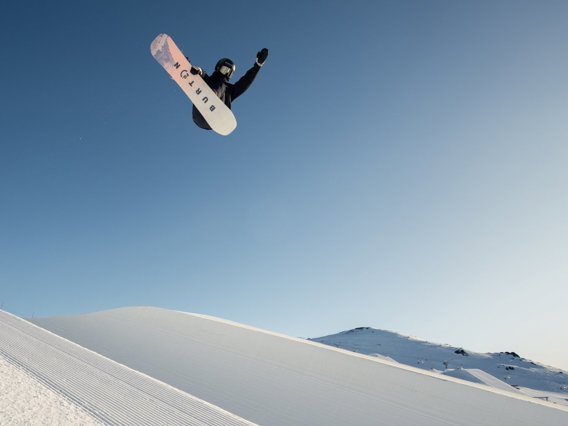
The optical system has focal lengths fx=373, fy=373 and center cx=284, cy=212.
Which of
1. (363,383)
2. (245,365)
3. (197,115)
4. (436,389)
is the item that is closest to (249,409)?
(245,365)

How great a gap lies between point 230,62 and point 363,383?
20.1ft

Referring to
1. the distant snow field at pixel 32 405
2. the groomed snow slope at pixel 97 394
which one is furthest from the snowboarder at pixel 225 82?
the distant snow field at pixel 32 405

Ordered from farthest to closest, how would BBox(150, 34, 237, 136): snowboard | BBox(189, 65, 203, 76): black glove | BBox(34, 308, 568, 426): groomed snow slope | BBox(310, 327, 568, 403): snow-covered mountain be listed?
BBox(310, 327, 568, 403): snow-covered mountain → BBox(150, 34, 237, 136): snowboard → BBox(189, 65, 203, 76): black glove → BBox(34, 308, 568, 426): groomed snow slope

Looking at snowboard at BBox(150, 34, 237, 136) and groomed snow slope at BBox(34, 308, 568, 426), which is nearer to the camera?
groomed snow slope at BBox(34, 308, 568, 426)

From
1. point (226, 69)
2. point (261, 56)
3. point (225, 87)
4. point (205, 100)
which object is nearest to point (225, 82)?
point (225, 87)

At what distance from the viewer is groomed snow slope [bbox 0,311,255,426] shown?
9.05 feet

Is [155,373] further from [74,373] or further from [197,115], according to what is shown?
[197,115]

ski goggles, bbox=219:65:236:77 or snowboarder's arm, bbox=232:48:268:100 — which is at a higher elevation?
ski goggles, bbox=219:65:236:77

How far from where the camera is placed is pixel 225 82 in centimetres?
685

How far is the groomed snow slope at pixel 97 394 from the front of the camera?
9.05 feet

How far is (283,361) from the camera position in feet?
24.3

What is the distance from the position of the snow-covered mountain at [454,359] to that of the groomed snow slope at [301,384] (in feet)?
66.0

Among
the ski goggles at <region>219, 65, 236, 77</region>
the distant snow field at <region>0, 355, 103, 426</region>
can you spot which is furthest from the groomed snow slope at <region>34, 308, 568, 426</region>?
the ski goggles at <region>219, 65, 236, 77</region>

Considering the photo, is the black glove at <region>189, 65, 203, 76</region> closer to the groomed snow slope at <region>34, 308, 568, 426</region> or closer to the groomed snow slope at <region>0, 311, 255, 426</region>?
the groomed snow slope at <region>0, 311, 255, 426</region>
